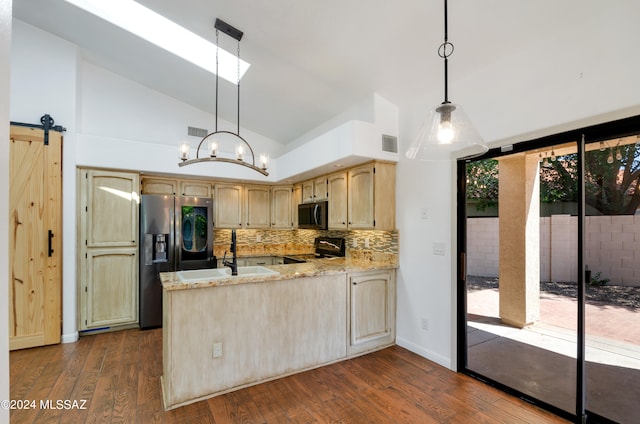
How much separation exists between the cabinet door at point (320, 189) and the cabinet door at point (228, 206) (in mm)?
→ 1392

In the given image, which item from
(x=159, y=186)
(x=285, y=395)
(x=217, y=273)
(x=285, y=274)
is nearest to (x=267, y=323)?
(x=285, y=274)

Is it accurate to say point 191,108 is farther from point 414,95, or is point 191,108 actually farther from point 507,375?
point 507,375

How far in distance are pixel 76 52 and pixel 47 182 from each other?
166cm

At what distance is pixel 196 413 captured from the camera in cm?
227

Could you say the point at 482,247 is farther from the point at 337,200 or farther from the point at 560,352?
the point at 337,200

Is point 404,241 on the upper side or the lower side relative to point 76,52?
lower

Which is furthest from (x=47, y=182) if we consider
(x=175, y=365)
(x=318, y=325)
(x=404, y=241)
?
(x=404, y=241)

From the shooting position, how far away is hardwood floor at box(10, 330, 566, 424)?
2.21m

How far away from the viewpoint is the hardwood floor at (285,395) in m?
2.21

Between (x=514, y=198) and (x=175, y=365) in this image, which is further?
(x=514, y=198)

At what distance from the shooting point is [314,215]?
4.41 metres

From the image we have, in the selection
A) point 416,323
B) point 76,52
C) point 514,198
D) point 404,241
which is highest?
point 76,52

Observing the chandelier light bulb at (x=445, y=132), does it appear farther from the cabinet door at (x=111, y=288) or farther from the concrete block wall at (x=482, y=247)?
the cabinet door at (x=111, y=288)

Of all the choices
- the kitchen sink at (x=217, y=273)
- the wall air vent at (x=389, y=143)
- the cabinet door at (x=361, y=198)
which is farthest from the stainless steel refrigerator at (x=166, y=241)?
the wall air vent at (x=389, y=143)
